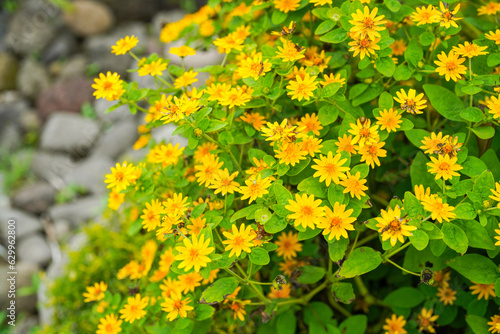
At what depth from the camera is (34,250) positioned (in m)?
3.04

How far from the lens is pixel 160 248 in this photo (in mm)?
1554

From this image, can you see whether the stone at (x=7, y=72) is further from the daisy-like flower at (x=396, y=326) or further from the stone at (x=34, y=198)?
the daisy-like flower at (x=396, y=326)

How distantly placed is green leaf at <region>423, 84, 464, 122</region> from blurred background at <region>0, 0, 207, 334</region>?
195 centimetres

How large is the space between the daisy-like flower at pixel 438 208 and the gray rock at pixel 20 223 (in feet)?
9.61

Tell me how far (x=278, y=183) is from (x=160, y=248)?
71 centimetres

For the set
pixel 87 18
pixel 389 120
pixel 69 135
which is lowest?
pixel 69 135

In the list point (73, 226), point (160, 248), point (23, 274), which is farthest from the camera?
point (73, 226)

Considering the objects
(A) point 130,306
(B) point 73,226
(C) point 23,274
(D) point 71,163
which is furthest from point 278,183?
(D) point 71,163

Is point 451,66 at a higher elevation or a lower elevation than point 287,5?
lower

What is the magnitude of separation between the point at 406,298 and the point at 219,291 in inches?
25.8

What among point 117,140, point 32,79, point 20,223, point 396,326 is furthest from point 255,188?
point 32,79

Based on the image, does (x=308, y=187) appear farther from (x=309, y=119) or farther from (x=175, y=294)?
(x=175, y=294)

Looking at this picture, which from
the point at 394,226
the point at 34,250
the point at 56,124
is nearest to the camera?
the point at 394,226

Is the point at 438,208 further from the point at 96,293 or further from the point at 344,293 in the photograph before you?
the point at 96,293
